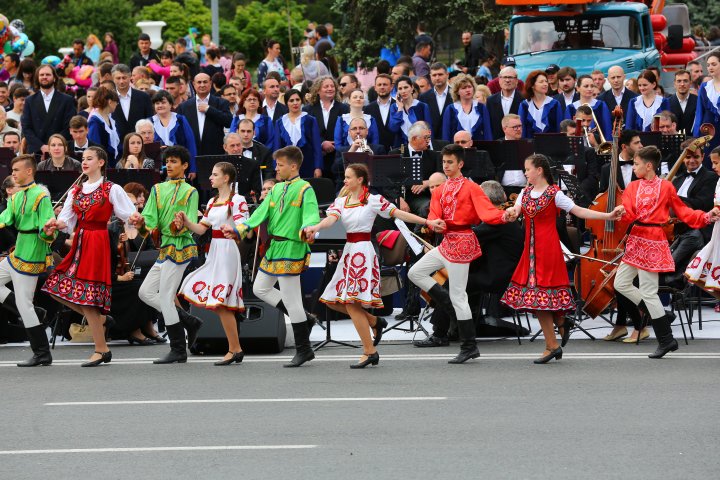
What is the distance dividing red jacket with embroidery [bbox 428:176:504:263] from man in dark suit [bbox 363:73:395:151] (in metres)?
4.69

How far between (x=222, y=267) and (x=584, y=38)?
12.1 m

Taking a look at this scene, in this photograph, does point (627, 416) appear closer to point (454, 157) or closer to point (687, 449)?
point (687, 449)

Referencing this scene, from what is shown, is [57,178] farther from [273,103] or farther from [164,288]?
[273,103]

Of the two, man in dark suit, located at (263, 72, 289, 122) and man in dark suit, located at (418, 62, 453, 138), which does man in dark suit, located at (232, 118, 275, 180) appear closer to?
man in dark suit, located at (263, 72, 289, 122)

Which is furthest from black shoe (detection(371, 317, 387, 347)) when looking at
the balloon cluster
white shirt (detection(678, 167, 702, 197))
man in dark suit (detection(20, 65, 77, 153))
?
the balloon cluster

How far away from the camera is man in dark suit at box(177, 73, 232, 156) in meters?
16.9

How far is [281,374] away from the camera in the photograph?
11.3 metres

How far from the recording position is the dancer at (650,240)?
462 inches

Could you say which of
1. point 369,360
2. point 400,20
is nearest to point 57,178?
point 369,360

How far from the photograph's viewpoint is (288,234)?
37.7 feet

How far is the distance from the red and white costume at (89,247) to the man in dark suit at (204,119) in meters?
5.16

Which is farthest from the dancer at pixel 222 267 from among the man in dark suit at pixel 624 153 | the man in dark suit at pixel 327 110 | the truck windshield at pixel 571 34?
the truck windshield at pixel 571 34

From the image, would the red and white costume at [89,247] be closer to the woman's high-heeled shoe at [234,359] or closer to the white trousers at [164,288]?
the white trousers at [164,288]

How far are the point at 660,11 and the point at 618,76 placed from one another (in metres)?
10.5
